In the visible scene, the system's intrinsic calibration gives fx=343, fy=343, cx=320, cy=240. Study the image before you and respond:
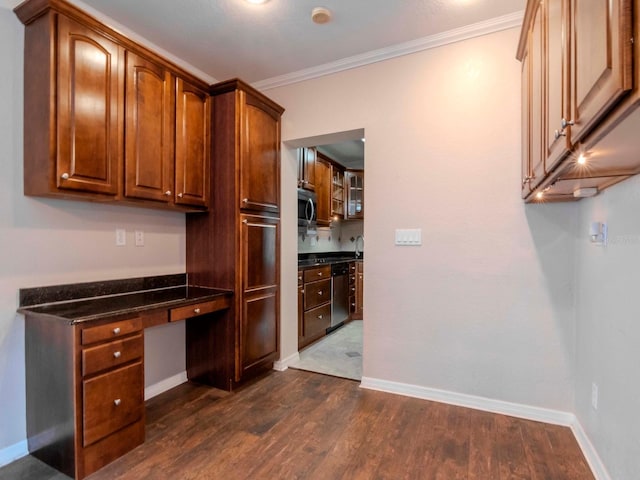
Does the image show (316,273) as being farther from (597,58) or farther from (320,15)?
(597,58)

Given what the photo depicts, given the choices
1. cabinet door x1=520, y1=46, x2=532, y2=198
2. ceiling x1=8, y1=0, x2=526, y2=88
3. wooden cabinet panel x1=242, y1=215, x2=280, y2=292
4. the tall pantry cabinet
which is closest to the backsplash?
wooden cabinet panel x1=242, y1=215, x2=280, y2=292

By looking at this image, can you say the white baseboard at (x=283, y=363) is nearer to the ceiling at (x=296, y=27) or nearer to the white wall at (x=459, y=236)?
the white wall at (x=459, y=236)

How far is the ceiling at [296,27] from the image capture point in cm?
215

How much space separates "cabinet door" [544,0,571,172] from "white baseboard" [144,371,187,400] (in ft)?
9.44

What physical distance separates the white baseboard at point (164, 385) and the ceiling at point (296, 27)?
2530mm

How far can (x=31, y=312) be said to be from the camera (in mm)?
1794

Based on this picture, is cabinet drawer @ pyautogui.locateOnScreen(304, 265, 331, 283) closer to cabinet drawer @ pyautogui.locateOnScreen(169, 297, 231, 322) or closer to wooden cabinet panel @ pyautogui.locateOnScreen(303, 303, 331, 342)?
wooden cabinet panel @ pyautogui.locateOnScreen(303, 303, 331, 342)

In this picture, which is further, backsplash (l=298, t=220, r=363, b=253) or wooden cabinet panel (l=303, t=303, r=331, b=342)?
backsplash (l=298, t=220, r=363, b=253)

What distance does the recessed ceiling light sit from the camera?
7.15ft

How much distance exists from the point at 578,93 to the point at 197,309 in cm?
228

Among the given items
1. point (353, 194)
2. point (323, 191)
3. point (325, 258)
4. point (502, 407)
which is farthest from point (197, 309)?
point (353, 194)

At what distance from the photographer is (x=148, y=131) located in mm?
2229

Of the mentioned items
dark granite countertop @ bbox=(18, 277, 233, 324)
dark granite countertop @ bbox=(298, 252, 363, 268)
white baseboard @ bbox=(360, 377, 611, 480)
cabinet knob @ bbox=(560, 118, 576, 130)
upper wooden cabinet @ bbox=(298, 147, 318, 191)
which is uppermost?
upper wooden cabinet @ bbox=(298, 147, 318, 191)

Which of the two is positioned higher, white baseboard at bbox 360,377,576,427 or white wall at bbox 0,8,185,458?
white wall at bbox 0,8,185,458
